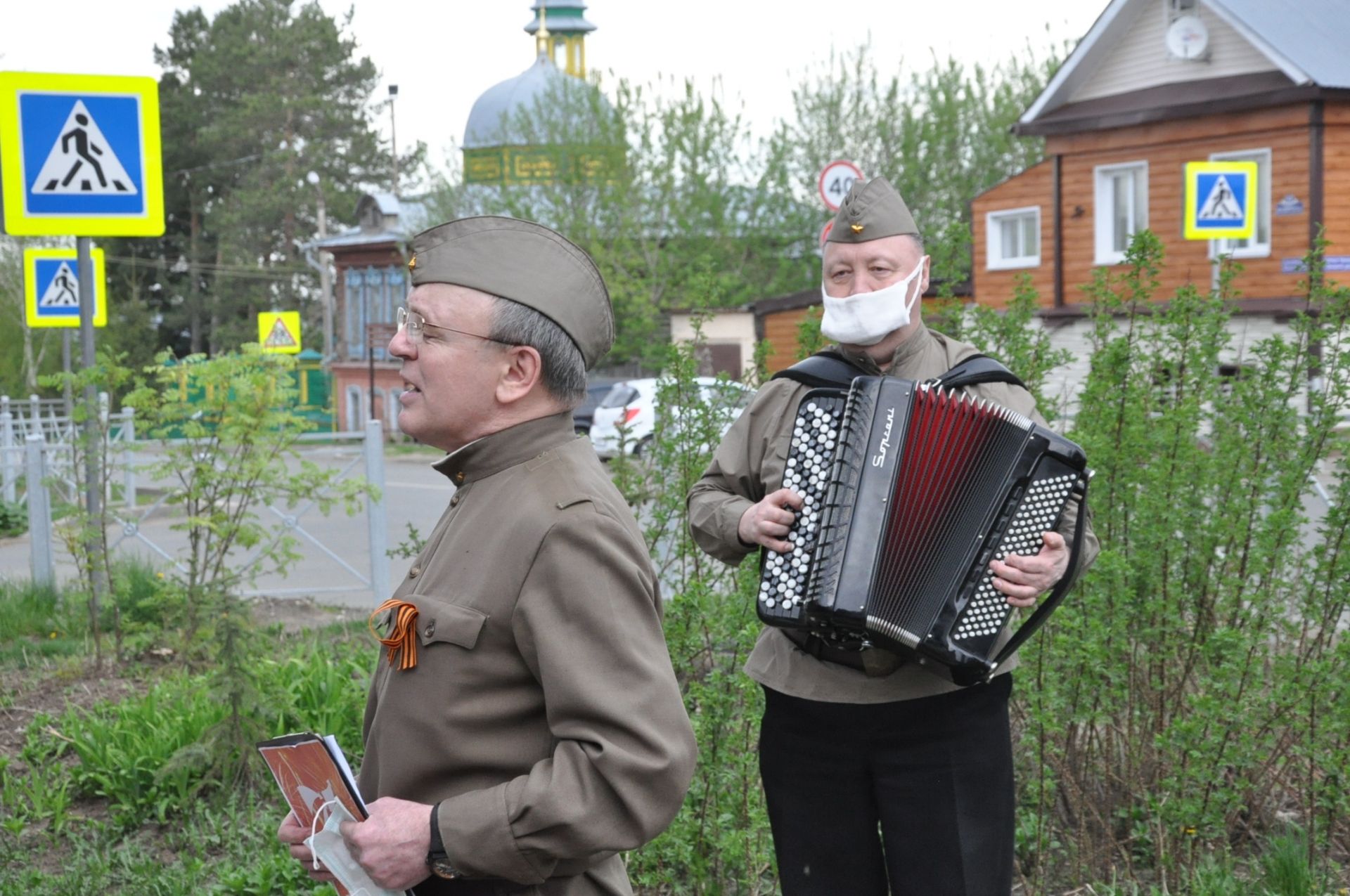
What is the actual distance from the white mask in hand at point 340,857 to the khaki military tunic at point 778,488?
1229mm

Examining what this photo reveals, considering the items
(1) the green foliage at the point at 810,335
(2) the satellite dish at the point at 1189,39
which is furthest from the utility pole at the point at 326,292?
Result: (1) the green foliage at the point at 810,335

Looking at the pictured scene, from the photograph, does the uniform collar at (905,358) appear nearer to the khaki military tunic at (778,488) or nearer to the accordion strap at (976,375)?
the khaki military tunic at (778,488)

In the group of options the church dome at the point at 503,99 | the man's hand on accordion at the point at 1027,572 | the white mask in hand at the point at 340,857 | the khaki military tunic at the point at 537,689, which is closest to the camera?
the khaki military tunic at the point at 537,689

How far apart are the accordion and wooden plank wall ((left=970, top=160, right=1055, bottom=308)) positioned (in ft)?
80.8

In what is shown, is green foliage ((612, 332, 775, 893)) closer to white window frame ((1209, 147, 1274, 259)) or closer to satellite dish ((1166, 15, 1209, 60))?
white window frame ((1209, 147, 1274, 259))

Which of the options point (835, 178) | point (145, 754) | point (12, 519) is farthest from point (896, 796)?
point (12, 519)

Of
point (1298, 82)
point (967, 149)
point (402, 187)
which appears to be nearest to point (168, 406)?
point (1298, 82)

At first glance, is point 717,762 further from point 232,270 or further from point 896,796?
point 232,270

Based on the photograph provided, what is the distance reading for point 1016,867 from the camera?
4.52 meters

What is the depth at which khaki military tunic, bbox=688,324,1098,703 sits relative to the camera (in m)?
3.20

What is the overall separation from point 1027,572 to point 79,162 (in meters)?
6.09

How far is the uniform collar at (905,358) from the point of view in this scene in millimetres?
3455

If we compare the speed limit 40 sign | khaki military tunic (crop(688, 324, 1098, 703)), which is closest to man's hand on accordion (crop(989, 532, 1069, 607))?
khaki military tunic (crop(688, 324, 1098, 703))

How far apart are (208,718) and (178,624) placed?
1941mm
